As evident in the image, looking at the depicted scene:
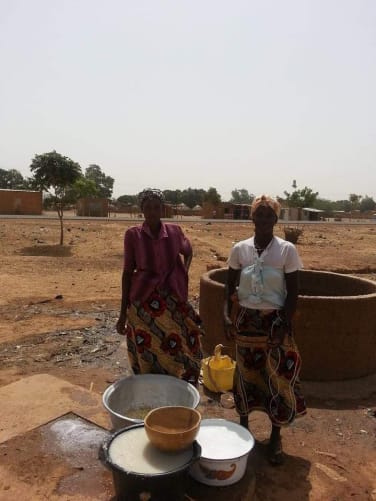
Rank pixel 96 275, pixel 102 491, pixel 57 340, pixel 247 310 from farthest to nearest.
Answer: pixel 96 275, pixel 57 340, pixel 247 310, pixel 102 491

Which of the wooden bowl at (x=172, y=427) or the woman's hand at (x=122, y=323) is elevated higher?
the woman's hand at (x=122, y=323)

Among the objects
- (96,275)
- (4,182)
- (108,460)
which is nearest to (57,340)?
(108,460)

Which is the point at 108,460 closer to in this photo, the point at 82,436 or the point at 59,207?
the point at 82,436

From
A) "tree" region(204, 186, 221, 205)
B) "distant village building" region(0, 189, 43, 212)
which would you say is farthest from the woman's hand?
"tree" region(204, 186, 221, 205)

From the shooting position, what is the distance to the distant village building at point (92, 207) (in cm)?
3362

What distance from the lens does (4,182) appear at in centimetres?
6638

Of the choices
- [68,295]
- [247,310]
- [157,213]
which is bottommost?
[68,295]

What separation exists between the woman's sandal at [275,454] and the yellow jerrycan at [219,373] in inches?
41.3

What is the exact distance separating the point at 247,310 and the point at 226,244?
1408 centimetres

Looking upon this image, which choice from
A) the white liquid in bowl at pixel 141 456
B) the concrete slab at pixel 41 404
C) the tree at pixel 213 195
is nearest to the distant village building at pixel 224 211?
the tree at pixel 213 195

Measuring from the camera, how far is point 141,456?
220 cm

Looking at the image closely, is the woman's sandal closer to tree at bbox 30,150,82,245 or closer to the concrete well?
the concrete well

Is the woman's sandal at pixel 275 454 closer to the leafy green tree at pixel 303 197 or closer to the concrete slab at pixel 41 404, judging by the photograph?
the concrete slab at pixel 41 404

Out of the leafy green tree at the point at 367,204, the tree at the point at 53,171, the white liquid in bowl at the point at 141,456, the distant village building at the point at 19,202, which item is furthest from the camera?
the leafy green tree at the point at 367,204
